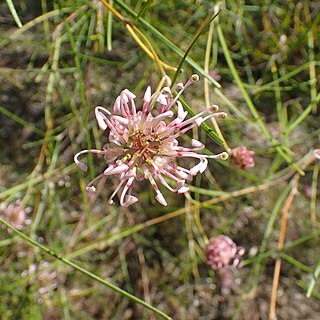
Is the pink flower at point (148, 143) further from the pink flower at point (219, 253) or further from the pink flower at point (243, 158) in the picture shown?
the pink flower at point (219, 253)

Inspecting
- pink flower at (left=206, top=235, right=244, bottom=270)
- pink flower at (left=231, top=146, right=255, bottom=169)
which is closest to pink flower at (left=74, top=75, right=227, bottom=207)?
pink flower at (left=231, top=146, right=255, bottom=169)

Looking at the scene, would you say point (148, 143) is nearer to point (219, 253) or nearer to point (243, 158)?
point (243, 158)

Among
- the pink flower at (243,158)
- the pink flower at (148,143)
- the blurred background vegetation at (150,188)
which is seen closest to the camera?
the pink flower at (148,143)

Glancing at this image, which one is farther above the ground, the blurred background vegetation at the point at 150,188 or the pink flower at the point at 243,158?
the pink flower at the point at 243,158

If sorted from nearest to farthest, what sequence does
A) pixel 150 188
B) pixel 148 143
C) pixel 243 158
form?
pixel 148 143, pixel 243 158, pixel 150 188

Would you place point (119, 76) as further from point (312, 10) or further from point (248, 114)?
point (312, 10)

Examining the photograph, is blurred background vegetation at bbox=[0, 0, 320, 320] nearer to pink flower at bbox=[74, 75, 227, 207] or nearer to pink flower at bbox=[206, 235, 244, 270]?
pink flower at bbox=[206, 235, 244, 270]

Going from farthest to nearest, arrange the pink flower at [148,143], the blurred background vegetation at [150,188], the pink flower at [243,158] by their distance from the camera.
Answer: the blurred background vegetation at [150,188]
the pink flower at [243,158]
the pink flower at [148,143]

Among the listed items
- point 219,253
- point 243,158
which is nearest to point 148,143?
point 243,158

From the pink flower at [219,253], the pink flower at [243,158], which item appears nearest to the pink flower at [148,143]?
the pink flower at [243,158]
